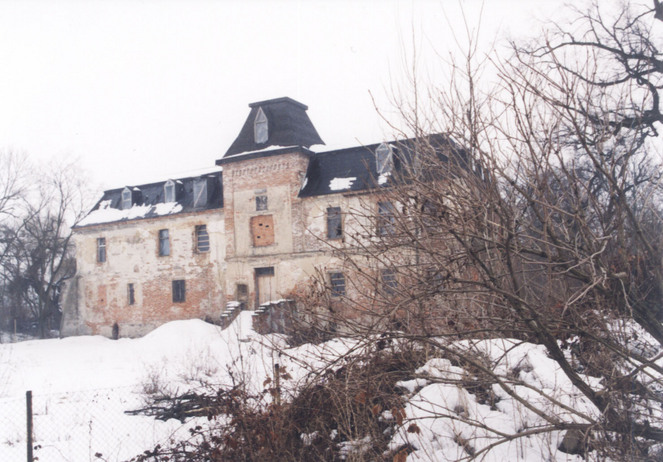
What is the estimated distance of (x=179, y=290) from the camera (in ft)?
82.9

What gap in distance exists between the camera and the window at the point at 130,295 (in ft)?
86.8

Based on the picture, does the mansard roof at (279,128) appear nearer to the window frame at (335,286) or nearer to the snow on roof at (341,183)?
the snow on roof at (341,183)

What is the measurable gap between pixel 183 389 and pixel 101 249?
61.3ft

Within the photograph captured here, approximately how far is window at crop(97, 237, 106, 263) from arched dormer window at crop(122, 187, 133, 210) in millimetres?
1982

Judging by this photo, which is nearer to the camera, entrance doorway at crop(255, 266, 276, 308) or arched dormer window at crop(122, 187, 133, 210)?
entrance doorway at crop(255, 266, 276, 308)

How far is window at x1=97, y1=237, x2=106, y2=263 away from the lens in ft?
91.0

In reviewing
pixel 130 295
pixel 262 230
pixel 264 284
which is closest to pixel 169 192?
pixel 130 295

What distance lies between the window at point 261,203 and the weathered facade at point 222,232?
41mm

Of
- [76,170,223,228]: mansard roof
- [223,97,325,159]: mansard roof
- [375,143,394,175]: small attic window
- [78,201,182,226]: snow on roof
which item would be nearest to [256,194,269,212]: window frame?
[223,97,325,159]: mansard roof

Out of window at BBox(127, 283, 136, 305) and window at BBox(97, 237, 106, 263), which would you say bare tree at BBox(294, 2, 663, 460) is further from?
window at BBox(97, 237, 106, 263)

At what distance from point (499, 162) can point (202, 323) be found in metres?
20.1

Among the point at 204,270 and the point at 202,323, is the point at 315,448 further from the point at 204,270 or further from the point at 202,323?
the point at 204,270

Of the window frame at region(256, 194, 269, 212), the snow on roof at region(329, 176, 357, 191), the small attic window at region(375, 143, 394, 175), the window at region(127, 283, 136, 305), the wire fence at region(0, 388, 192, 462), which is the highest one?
the snow on roof at region(329, 176, 357, 191)

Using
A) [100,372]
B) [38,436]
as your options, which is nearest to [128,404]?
[38,436]
